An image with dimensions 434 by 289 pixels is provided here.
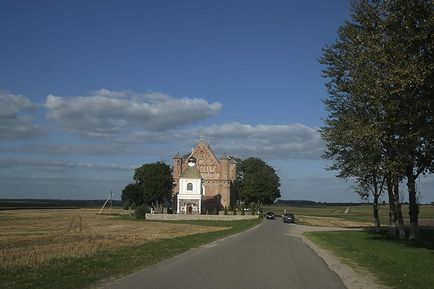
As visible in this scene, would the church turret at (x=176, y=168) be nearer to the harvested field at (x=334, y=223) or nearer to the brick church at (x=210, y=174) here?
the brick church at (x=210, y=174)

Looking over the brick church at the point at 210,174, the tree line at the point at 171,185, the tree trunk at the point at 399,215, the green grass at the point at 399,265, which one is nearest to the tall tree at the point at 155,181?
the tree line at the point at 171,185

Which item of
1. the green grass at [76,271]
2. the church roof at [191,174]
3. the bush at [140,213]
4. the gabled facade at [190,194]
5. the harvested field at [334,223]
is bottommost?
the green grass at [76,271]

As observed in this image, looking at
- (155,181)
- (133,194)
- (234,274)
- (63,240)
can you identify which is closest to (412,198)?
(234,274)

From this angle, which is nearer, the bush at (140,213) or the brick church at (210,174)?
the bush at (140,213)

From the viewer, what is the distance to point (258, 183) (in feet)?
367

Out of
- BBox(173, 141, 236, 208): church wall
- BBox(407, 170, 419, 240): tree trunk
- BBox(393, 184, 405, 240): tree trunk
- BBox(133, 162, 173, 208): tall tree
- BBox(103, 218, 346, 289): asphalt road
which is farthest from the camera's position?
BBox(173, 141, 236, 208): church wall

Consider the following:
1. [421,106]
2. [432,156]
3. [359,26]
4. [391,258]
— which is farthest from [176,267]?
[432,156]

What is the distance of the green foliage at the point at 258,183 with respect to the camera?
112 metres

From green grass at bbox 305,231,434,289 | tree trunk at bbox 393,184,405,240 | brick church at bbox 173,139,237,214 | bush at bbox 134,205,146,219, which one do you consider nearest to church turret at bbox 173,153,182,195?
brick church at bbox 173,139,237,214

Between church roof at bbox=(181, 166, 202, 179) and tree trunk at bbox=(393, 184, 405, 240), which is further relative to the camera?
church roof at bbox=(181, 166, 202, 179)

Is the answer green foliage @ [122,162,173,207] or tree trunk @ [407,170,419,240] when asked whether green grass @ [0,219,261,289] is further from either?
green foliage @ [122,162,173,207]

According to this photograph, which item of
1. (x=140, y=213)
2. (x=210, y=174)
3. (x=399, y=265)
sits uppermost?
(x=210, y=174)

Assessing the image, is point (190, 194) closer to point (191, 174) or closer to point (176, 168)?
point (191, 174)

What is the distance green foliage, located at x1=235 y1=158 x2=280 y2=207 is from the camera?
11181cm
